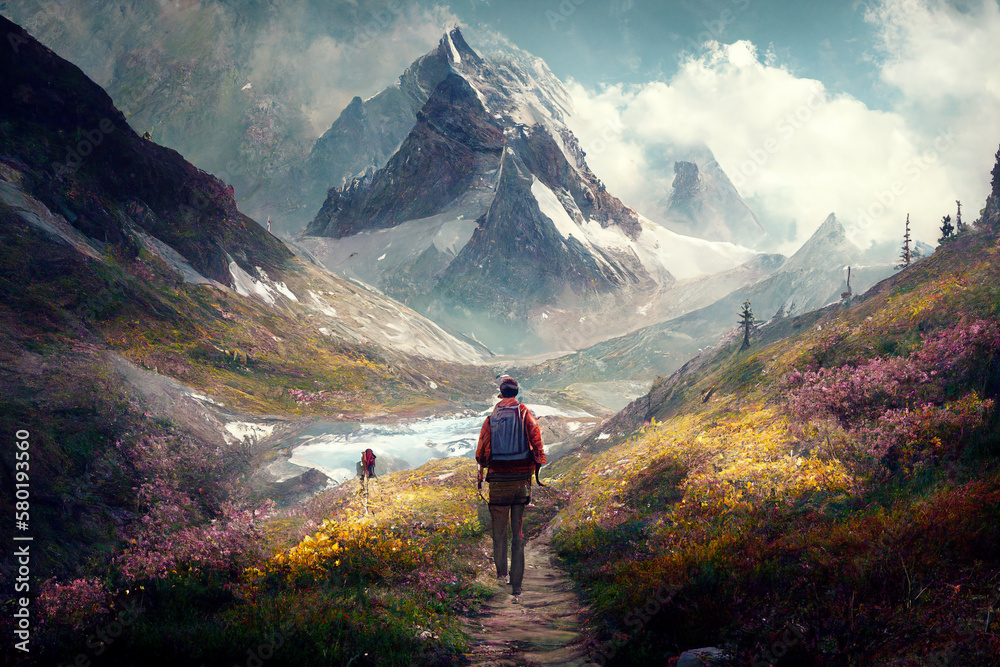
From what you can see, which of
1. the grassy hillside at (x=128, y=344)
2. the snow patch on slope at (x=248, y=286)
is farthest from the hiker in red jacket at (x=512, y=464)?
the snow patch on slope at (x=248, y=286)

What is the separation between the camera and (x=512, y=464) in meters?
8.50

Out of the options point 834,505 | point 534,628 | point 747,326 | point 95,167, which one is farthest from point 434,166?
point 534,628

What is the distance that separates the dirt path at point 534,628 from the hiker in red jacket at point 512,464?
0.53 m

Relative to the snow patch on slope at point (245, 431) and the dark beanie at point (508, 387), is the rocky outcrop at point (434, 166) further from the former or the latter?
the dark beanie at point (508, 387)

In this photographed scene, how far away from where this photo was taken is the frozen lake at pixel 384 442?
57.4ft

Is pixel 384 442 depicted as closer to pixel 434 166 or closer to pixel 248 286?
pixel 248 286

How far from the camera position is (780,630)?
5.09 m

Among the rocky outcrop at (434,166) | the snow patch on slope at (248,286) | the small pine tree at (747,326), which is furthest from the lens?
the rocky outcrop at (434,166)

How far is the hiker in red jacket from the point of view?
852 cm

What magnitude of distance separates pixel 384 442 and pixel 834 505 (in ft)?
60.6

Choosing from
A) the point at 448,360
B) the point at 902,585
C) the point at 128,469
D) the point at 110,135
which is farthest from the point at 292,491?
the point at 448,360

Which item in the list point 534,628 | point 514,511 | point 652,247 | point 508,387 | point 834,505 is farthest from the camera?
point 652,247

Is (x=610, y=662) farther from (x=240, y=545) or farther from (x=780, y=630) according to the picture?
(x=240, y=545)

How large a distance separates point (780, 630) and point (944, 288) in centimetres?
989
